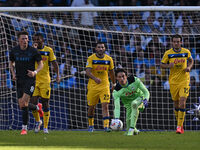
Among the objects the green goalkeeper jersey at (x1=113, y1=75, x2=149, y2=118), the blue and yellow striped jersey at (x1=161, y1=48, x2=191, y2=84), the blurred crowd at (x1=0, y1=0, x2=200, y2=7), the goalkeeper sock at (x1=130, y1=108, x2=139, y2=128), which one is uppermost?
the blurred crowd at (x1=0, y1=0, x2=200, y2=7)

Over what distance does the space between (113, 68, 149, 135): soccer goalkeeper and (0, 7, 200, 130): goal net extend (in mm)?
2627

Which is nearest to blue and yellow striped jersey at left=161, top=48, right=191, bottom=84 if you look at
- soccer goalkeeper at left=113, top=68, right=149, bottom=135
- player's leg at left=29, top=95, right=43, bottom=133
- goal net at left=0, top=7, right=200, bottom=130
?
soccer goalkeeper at left=113, top=68, right=149, bottom=135

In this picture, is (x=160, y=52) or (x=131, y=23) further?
(x=160, y=52)

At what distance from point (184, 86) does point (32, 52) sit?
321cm

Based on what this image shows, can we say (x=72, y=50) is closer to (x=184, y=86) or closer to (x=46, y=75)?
(x=46, y=75)

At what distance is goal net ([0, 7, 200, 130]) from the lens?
12289 mm

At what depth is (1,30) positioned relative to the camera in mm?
12852

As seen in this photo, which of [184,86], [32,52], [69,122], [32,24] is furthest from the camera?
[32,24]

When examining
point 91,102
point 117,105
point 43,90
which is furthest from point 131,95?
point 43,90

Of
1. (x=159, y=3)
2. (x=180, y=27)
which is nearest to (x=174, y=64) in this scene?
(x=180, y=27)

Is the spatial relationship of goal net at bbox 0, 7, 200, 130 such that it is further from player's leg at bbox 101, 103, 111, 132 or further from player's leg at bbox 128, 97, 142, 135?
player's leg at bbox 128, 97, 142, 135

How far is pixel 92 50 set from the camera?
14211mm

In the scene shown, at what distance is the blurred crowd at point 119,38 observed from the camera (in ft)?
42.2

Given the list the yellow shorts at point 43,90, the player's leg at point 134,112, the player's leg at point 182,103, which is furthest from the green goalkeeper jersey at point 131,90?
the yellow shorts at point 43,90
